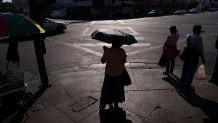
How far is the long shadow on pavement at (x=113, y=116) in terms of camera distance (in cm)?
459

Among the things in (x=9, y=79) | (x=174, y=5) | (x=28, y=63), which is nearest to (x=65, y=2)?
(x=174, y=5)

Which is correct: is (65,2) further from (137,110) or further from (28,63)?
(137,110)

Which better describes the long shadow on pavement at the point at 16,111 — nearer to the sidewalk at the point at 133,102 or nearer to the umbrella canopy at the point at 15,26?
the sidewalk at the point at 133,102

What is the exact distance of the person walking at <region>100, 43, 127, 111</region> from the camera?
4.45 metres

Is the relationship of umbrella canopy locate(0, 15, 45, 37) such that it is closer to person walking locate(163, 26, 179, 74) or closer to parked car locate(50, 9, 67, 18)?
person walking locate(163, 26, 179, 74)

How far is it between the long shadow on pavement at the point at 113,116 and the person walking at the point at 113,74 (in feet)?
0.42

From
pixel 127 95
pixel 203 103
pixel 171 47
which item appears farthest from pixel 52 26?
pixel 203 103

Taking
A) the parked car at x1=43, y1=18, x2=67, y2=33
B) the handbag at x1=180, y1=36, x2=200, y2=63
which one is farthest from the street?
the parked car at x1=43, y1=18, x2=67, y2=33

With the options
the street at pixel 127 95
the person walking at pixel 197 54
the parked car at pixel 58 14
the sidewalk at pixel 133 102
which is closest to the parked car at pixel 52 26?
the street at pixel 127 95

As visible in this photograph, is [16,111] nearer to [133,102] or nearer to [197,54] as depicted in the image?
[133,102]

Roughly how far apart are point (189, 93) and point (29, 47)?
9.38m

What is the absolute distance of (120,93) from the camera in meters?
4.88

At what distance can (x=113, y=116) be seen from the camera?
4762mm

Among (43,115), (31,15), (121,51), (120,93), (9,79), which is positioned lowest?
(43,115)
